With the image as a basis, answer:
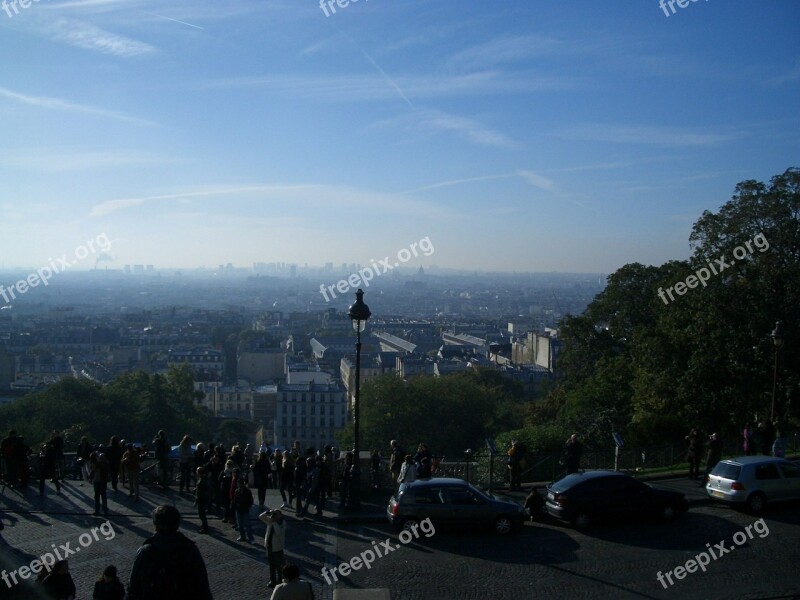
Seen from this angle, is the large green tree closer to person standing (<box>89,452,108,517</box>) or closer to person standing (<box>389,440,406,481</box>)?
person standing (<box>389,440,406,481</box>)

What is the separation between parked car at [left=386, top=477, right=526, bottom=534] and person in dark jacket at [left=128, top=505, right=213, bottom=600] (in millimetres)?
7965

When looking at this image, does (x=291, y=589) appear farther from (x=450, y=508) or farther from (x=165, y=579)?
(x=450, y=508)

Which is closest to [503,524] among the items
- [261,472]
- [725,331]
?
[261,472]

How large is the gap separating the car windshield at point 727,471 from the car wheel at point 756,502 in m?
0.50

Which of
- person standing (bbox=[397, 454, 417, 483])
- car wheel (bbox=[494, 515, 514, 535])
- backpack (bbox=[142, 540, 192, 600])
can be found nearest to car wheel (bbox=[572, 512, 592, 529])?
car wheel (bbox=[494, 515, 514, 535])

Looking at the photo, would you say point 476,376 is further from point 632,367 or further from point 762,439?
point 762,439

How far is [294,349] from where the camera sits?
520ft

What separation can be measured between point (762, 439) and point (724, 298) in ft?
25.5

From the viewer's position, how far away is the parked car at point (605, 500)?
14516mm

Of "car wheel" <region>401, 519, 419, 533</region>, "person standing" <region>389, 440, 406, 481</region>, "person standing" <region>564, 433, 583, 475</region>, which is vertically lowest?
"car wheel" <region>401, 519, 419, 533</region>

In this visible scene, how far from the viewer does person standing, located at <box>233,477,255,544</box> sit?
13.3m

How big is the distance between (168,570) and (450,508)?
27.7ft

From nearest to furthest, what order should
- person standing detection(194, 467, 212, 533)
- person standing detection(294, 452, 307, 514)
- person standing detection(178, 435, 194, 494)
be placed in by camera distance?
person standing detection(194, 467, 212, 533)
person standing detection(294, 452, 307, 514)
person standing detection(178, 435, 194, 494)

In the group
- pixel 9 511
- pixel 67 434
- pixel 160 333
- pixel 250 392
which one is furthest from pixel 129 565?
pixel 160 333
